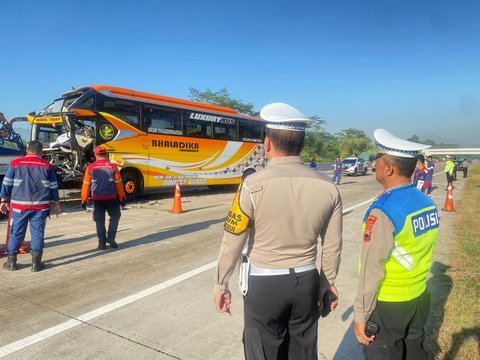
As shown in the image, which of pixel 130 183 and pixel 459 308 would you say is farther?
pixel 130 183

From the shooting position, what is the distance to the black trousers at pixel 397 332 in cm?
211

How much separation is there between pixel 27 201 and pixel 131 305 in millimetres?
2449

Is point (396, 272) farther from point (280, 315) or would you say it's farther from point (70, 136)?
point (70, 136)

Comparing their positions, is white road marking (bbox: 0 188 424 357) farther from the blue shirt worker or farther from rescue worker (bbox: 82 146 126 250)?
rescue worker (bbox: 82 146 126 250)

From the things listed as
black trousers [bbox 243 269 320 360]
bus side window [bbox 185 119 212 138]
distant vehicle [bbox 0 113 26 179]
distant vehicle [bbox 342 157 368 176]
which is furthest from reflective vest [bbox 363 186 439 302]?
distant vehicle [bbox 342 157 368 176]

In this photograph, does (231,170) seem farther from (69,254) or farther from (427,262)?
(427,262)

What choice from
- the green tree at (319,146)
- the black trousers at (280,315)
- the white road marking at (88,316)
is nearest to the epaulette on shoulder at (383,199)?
the black trousers at (280,315)

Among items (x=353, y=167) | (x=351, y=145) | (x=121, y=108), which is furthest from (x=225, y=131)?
(x=351, y=145)

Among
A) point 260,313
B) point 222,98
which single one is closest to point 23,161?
point 260,313

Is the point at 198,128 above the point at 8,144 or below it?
above

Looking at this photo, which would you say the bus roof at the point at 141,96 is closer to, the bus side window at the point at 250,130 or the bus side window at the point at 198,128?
the bus side window at the point at 198,128

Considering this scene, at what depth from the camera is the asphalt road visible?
3.31m

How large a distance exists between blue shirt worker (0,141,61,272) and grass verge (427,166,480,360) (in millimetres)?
5077

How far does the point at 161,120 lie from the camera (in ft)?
47.7
